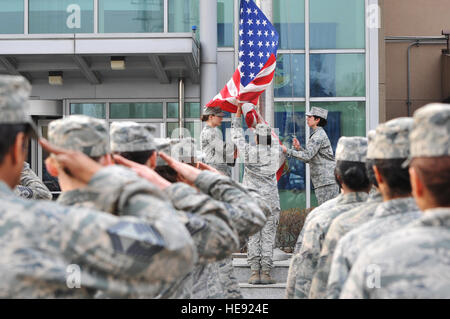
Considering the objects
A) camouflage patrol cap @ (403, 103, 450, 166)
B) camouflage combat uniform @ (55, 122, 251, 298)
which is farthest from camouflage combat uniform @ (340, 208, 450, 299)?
camouflage combat uniform @ (55, 122, 251, 298)

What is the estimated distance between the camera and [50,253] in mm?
1755

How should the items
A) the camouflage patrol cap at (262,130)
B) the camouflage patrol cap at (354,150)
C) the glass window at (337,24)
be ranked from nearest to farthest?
the camouflage patrol cap at (354,150) < the camouflage patrol cap at (262,130) < the glass window at (337,24)

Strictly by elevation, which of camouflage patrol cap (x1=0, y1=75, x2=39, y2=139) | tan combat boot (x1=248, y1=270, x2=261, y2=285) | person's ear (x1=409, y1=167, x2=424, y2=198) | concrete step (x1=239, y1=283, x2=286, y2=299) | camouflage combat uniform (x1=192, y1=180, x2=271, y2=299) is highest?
camouflage patrol cap (x1=0, y1=75, x2=39, y2=139)

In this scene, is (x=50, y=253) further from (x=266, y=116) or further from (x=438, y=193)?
(x=266, y=116)

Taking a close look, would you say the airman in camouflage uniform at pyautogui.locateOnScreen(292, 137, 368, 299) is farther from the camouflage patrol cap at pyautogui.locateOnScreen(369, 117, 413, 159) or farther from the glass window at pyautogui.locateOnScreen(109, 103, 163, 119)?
the glass window at pyautogui.locateOnScreen(109, 103, 163, 119)

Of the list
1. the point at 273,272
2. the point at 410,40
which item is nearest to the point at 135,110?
the point at 273,272

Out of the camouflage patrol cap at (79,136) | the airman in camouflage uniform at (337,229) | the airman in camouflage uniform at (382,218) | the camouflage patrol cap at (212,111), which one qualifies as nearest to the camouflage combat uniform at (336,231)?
the airman in camouflage uniform at (337,229)

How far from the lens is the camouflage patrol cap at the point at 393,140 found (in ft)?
8.73

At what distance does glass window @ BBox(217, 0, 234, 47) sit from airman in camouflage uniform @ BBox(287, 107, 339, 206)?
487 cm

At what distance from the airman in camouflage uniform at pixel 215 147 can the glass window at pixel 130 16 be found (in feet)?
18.4

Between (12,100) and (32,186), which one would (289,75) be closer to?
(32,186)

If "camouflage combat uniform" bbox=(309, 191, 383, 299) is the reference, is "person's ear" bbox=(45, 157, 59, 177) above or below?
above

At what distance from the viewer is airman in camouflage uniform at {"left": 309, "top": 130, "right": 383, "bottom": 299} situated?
10.4 ft

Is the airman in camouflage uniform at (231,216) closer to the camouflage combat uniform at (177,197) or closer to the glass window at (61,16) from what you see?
the camouflage combat uniform at (177,197)
